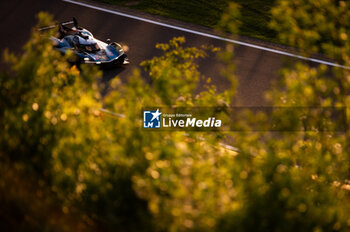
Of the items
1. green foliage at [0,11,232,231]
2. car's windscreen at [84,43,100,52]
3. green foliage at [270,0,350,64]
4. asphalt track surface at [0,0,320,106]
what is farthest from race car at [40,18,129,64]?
green foliage at [270,0,350,64]

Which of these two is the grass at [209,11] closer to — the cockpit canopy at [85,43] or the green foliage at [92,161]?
the cockpit canopy at [85,43]

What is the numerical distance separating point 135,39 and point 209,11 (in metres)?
4.05

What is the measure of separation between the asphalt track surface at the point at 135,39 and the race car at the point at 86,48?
2.12 ft

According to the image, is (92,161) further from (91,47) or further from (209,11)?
(209,11)

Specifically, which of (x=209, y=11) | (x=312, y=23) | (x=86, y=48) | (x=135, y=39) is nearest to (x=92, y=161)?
(x=312, y=23)

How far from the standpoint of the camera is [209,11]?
52.2 ft

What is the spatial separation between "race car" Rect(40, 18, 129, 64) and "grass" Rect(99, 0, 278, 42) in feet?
15.0

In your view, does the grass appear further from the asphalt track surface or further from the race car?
the race car

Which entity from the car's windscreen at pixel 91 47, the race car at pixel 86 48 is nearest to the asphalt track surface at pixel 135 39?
the race car at pixel 86 48

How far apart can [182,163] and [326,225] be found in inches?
88.3

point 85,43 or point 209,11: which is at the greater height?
point 209,11

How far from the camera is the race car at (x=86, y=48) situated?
37.9 feet

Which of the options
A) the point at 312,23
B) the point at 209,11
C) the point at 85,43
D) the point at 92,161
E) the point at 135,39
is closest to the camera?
the point at 92,161

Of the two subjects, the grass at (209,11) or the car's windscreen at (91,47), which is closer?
the car's windscreen at (91,47)
